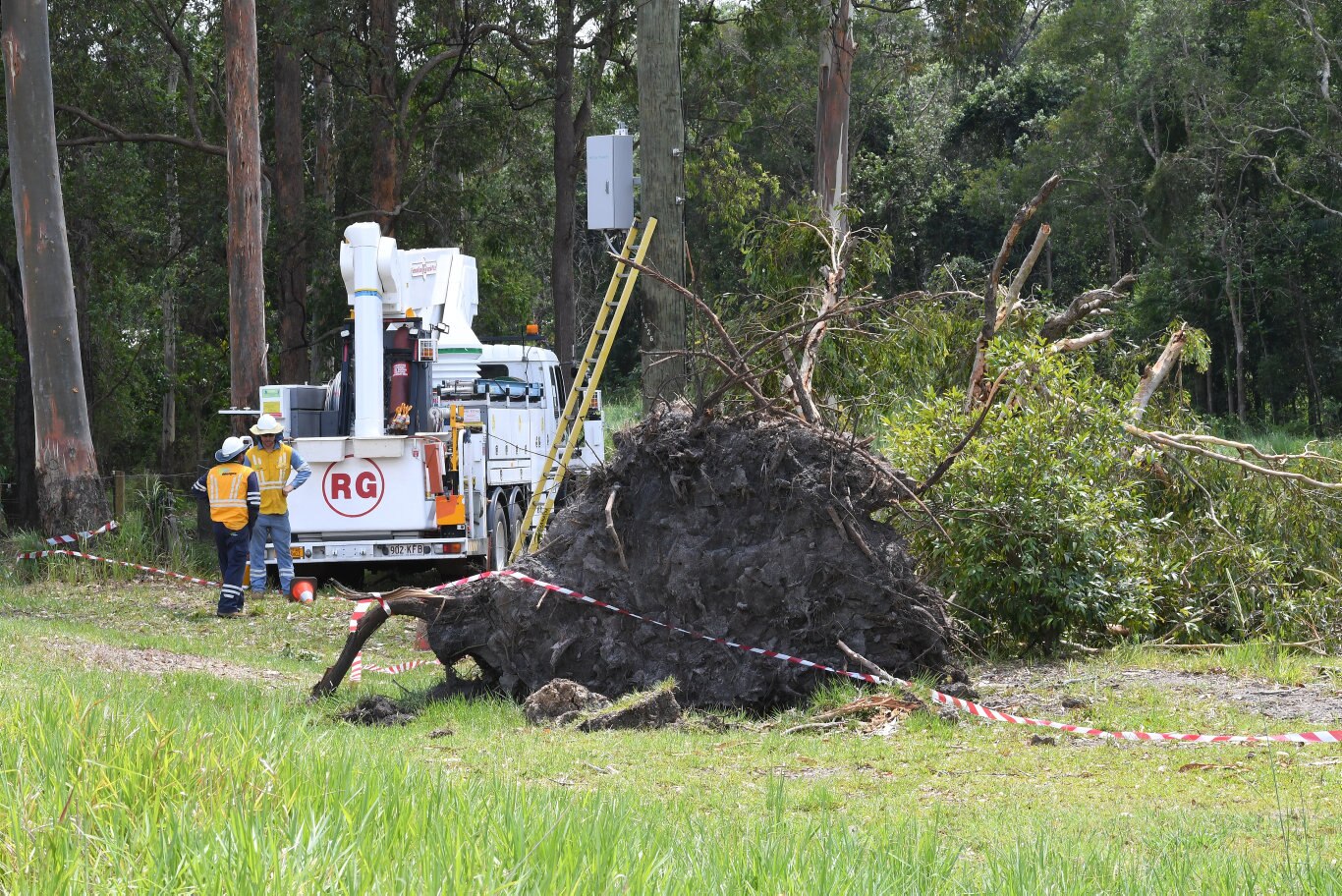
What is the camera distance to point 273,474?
49.2ft

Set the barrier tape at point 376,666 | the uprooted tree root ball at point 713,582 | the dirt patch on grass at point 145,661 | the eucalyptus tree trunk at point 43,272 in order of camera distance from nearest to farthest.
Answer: the uprooted tree root ball at point 713,582 < the barrier tape at point 376,666 < the dirt patch on grass at point 145,661 < the eucalyptus tree trunk at point 43,272

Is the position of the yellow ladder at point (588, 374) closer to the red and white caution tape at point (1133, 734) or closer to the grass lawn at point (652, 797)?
the grass lawn at point (652, 797)

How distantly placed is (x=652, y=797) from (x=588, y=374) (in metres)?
8.16

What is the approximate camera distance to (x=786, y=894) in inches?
145

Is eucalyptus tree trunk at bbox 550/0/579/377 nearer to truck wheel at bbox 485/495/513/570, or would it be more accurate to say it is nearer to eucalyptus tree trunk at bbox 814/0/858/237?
eucalyptus tree trunk at bbox 814/0/858/237

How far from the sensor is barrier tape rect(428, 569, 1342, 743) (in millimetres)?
7133

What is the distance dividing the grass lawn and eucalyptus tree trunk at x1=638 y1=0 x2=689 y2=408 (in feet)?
12.2

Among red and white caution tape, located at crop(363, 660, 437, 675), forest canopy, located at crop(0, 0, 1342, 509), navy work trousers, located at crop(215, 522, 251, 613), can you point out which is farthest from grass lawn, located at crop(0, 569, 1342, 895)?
forest canopy, located at crop(0, 0, 1342, 509)

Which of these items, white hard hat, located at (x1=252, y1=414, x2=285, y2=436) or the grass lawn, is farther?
white hard hat, located at (x1=252, y1=414, x2=285, y2=436)

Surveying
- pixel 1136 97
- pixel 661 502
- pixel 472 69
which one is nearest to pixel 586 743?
pixel 661 502

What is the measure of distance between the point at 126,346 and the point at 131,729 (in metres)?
35.7

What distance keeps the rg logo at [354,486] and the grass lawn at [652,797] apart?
18.6 feet

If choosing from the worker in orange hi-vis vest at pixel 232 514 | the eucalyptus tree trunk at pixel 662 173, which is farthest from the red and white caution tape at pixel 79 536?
the eucalyptus tree trunk at pixel 662 173

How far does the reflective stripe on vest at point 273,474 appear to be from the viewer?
591 inches
